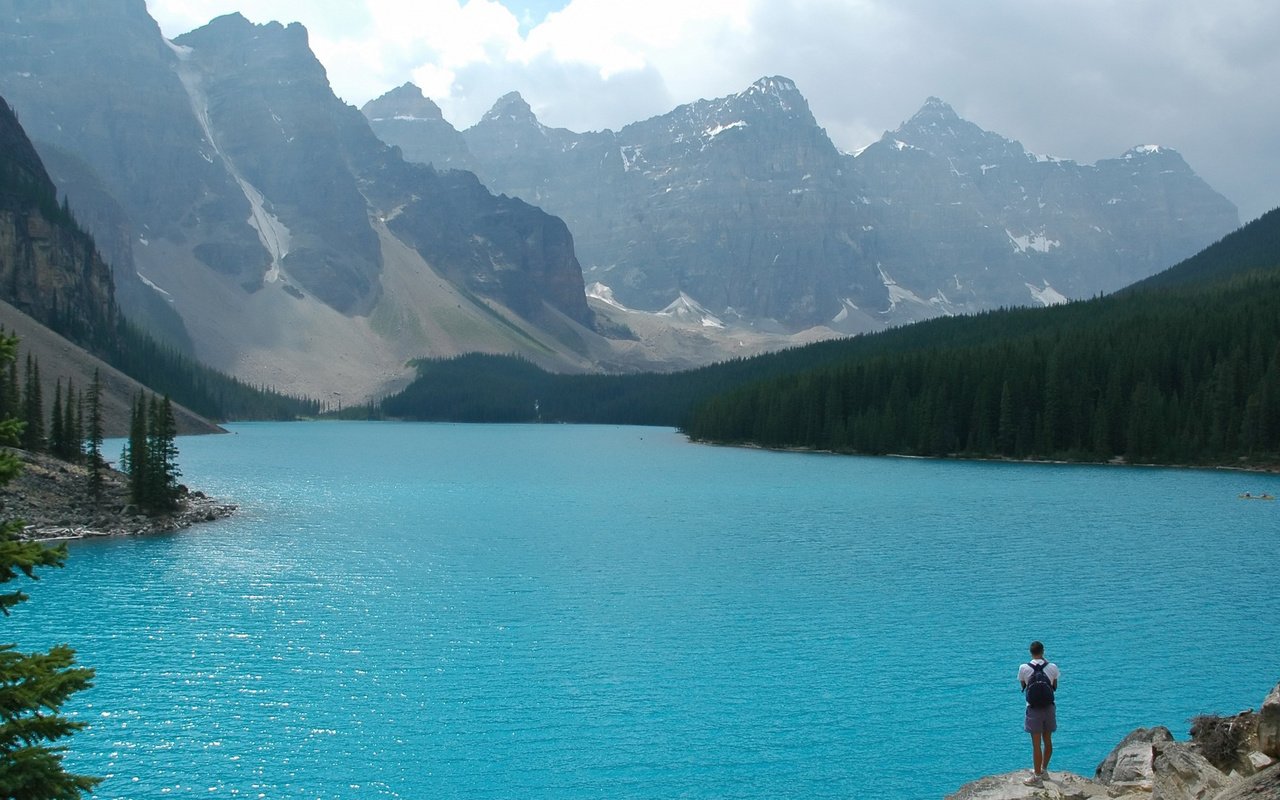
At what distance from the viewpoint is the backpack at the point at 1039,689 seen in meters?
21.4

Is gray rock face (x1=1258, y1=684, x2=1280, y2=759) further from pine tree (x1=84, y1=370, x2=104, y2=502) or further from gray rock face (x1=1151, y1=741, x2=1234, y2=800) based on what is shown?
pine tree (x1=84, y1=370, x2=104, y2=502)

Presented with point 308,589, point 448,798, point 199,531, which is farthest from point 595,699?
point 199,531

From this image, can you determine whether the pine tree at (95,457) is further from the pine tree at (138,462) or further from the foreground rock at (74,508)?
the pine tree at (138,462)

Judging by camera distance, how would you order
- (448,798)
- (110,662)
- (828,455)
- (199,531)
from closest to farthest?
1. (448,798)
2. (110,662)
3. (199,531)
4. (828,455)

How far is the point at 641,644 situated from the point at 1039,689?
55.6 feet

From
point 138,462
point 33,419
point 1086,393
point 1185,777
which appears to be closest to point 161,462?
point 138,462

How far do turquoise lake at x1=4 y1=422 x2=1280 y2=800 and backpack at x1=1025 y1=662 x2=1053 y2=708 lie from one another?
4.00 m

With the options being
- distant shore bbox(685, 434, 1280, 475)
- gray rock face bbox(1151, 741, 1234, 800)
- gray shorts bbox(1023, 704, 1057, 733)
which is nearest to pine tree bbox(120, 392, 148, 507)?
gray shorts bbox(1023, 704, 1057, 733)

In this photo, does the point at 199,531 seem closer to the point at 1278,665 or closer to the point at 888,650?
the point at 888,650

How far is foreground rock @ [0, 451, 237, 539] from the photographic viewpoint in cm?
5797

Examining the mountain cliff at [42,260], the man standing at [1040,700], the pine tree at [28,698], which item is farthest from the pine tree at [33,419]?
the mountain cliff at [42,260]

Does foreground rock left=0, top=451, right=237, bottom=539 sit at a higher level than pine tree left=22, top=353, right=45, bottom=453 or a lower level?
lower

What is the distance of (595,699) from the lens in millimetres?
29953

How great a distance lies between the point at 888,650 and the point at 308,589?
25114 millimetres
